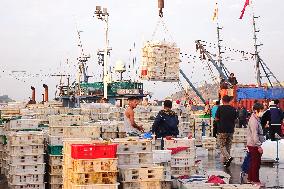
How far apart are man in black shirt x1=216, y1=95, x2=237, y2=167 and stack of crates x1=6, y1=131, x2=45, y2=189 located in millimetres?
4672

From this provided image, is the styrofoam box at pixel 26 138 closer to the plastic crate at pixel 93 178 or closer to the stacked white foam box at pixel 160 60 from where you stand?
the plastic crate at pixel 93 178

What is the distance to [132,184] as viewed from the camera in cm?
845

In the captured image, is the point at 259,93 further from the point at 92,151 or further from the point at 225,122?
the point at 92,151

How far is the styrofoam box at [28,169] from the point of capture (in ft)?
35.9

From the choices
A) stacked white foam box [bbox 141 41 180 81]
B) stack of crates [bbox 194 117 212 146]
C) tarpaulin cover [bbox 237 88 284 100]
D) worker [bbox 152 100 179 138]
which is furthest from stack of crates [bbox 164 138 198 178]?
tarpaulin cover [bbox 237 88 284 100]

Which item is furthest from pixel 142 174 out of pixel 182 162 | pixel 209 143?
pixel 209 143

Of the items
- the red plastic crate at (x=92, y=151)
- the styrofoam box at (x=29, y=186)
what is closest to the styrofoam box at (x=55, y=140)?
the styrofoam box at (x=29, y=186)

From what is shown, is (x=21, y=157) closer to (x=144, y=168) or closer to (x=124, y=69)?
(x=144, y=168)

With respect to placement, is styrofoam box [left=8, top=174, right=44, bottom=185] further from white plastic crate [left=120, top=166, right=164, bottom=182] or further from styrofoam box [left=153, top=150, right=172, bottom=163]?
white plastic crate [left=120, top=166, right=164, bottom=182]

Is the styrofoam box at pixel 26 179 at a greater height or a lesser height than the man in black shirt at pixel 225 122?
lesser

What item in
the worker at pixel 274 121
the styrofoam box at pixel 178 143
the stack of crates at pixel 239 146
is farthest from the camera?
the worker at pixel 274 121

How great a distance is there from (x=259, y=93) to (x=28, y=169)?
23.9 m

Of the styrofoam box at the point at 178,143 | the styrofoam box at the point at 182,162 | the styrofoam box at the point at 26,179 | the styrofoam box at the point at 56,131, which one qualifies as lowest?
the styrofoam box at the point at 26,179

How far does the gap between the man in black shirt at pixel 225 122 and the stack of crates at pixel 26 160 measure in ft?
15.3
